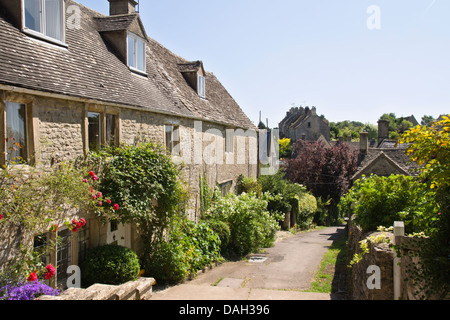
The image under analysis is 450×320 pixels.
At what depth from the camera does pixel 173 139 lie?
46.4 feet

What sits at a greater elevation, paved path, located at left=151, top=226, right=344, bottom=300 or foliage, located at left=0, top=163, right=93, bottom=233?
foliage, located at left=0, top=163, right=93, bottom=233

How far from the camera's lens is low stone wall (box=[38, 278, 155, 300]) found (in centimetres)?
605

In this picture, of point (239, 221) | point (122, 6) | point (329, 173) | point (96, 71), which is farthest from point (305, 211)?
point (96, 71)

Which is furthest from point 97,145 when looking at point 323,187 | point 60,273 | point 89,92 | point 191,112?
point 323,187

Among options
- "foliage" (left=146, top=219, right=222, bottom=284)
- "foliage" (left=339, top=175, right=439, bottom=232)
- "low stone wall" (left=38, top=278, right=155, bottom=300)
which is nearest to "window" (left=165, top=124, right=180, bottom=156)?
"foliage" (left=146, top=219, right=222, bottom=284)

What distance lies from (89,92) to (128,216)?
3.32m

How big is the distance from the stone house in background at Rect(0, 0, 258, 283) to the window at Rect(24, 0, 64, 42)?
0.08ft

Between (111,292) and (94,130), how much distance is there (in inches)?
180

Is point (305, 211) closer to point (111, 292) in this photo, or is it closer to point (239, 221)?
point (239, 221)

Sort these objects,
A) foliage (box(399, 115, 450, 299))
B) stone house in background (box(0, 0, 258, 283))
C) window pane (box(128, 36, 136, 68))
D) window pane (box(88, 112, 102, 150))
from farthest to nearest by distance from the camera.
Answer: window pane (box(128, 36, 136, 68)) → window pane (box(88, 112, 102, 150)) → stone house in background (box(0, 0, 258, 283)) → foliage (box(399, 115, 450, 299))

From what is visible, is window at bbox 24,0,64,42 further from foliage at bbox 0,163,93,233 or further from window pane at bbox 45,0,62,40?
foliage at bbox 0,163,93,233

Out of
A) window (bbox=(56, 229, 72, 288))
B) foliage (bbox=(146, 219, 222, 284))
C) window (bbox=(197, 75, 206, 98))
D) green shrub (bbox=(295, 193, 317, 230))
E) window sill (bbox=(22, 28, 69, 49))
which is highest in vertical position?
window (bbox=(197, 75, 206, 98))

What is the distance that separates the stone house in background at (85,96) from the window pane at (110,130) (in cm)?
3
